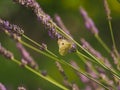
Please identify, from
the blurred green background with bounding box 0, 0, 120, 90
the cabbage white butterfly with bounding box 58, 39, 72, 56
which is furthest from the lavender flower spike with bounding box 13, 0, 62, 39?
the blurred green background with bounding box 0, 0, 120, 90

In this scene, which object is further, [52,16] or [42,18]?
[52,16]

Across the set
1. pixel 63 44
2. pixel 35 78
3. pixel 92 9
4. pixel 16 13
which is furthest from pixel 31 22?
pixel 63 44

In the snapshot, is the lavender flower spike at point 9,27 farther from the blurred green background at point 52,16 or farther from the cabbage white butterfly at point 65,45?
the blurred green background at point 52,16

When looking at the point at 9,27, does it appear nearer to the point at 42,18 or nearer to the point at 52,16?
the point at 42,18

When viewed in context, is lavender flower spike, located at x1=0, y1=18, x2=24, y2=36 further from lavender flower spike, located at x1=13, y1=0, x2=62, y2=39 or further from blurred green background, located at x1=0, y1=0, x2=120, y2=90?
blurred green background, located at x1=0, y1=0, x2=120, y2=90

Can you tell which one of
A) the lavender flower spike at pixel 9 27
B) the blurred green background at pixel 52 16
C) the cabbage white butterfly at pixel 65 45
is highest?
the blurred green background at pixel 52 16

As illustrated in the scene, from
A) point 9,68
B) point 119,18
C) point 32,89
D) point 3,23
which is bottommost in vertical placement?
point 3,23

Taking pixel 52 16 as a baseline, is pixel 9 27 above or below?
below

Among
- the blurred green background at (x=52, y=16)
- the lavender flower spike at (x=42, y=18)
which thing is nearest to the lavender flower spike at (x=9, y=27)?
the lavender flower spike at (x=42, y=18)

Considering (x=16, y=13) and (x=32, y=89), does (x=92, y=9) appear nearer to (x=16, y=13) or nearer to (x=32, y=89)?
(x=16, y=13)

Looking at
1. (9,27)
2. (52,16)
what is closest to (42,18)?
(9,27)

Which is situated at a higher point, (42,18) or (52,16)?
(52,16)
